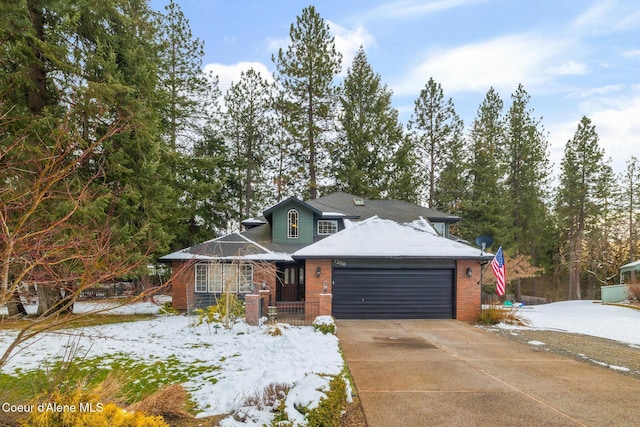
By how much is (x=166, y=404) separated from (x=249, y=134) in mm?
26103

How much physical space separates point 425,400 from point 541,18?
1338cm

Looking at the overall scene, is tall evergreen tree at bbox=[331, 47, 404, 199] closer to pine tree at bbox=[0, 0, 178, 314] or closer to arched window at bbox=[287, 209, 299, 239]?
arched window at bbox=[287, 209, 299, 239]

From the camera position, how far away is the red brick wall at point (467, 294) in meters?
13.8

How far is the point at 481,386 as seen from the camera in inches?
243

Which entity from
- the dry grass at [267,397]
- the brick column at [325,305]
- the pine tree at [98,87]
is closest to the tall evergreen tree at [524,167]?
the brick column at [325,305]

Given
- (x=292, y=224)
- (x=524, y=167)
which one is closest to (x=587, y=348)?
(x=292, y=224)

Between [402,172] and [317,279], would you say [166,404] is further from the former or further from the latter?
[402,172]

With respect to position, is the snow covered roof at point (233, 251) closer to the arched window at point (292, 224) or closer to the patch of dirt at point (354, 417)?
the arched window at point (292, 224)

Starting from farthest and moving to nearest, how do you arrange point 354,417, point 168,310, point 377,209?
point 377,209 → point 168,310 → point 354,417

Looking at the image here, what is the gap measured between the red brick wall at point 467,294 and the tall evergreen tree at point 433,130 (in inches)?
699

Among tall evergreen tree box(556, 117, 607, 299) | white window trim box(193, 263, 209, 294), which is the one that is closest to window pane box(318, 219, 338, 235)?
white window trim box(193, 263, 209, 294)

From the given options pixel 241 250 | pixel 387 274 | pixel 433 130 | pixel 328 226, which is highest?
pixel 433 130

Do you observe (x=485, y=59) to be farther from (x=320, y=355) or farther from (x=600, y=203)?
(x=600, y=203)

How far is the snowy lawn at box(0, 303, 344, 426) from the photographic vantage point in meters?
5.20
